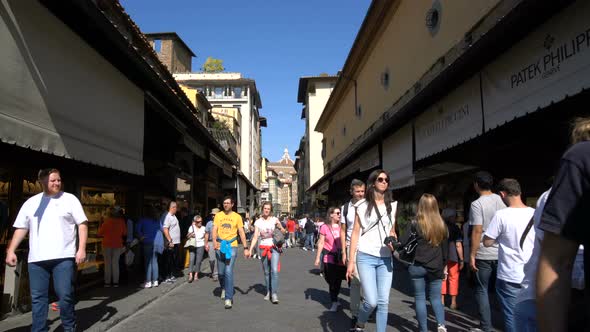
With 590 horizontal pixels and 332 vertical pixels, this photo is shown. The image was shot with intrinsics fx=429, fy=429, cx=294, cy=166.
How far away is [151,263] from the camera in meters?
9.18

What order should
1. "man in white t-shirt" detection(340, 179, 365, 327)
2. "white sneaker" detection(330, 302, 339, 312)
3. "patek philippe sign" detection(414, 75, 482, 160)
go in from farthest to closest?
"white sneaker" detection(330, 302, 339, 312) < "patek philippe sign" detection(414, 75, 482, 160) < "man in white t-shirt" detection(340, 179, 365, 327)

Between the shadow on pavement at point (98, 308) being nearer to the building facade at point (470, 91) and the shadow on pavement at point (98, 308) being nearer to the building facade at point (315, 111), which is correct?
the building facade at point (470, 91)

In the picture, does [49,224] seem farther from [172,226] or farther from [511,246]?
[172,226]

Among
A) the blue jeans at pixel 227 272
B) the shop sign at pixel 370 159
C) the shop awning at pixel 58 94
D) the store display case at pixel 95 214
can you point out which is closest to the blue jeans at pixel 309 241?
the shop sign at pixel 370 159

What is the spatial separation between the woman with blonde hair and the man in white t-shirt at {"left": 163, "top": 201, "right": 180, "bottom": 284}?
625 centimetres

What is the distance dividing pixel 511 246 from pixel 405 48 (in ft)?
33.9

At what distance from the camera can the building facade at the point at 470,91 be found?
177 inches

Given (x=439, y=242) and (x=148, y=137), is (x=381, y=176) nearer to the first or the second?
(x=439, y=242)

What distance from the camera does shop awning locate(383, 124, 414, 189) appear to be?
9828mm

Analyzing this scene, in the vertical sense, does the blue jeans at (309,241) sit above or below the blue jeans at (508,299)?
below

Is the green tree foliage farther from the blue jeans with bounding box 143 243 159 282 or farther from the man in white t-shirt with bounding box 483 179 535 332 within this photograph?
the man in white t-shirt with bounding box 483 179 535 332

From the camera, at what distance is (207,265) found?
13.6 m

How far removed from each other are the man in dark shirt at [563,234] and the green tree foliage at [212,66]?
63313 millimetres

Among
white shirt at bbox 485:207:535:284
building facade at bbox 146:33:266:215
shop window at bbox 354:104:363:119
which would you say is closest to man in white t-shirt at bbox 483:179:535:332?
white shirt at bbox 485:207:535:284
